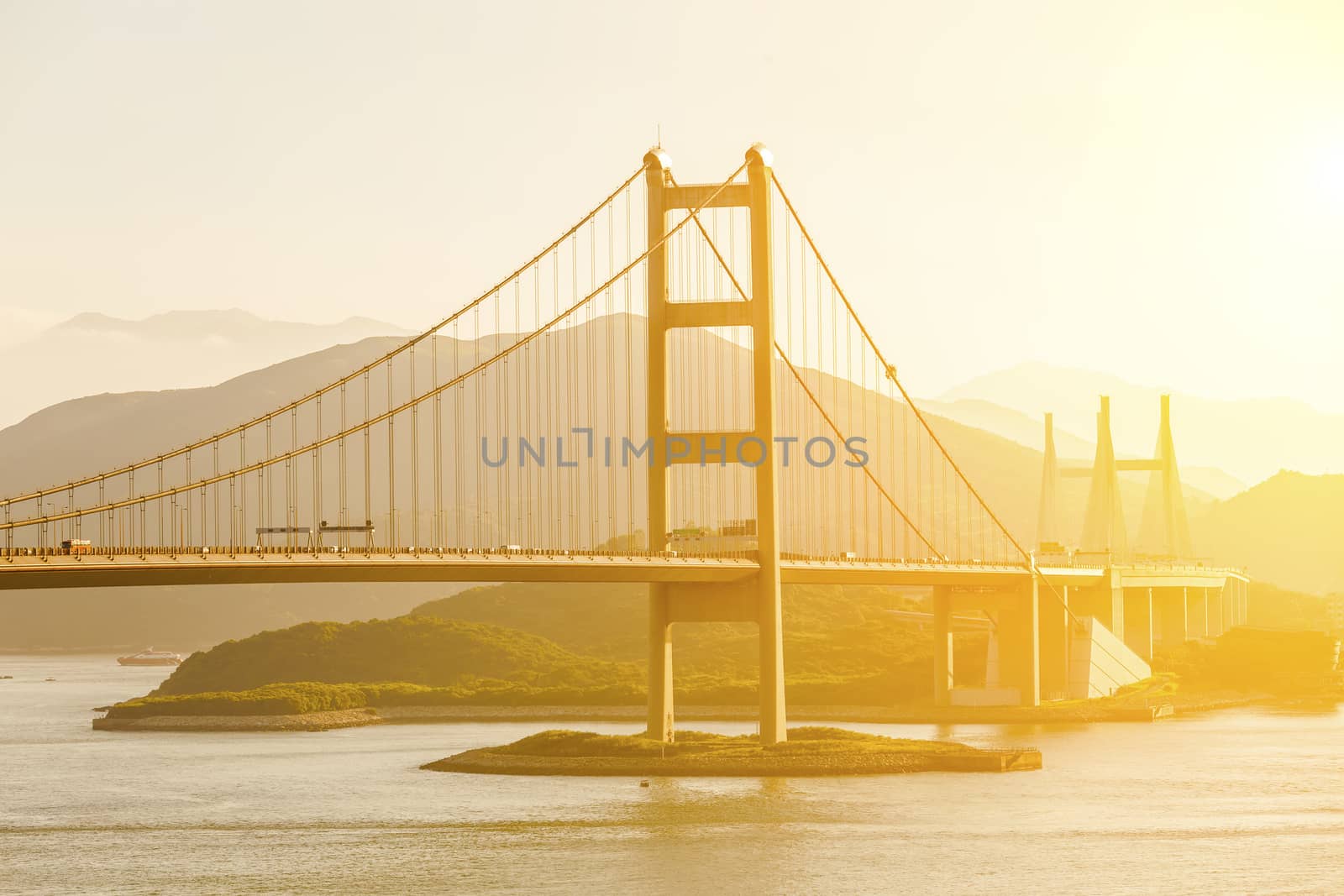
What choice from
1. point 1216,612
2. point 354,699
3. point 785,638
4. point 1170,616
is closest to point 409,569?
point 354,699

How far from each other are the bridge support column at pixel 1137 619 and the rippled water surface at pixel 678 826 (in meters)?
39.5

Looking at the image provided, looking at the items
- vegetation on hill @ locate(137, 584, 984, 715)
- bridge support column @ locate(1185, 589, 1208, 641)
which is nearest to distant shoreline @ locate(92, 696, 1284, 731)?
vegetation on hill @ locate(137, 584, 984, 715)

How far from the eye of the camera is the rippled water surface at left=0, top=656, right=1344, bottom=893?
46156mm

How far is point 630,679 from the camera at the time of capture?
4557 inches

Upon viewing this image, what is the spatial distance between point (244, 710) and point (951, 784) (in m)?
52.9

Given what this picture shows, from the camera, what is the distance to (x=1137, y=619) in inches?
4835

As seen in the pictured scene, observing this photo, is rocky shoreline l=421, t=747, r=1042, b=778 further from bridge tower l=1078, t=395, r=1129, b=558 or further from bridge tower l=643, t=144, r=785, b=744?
bridge tower l=1078, t=395, r=1129, b=558

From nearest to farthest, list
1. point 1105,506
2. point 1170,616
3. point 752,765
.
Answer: point 752,765 < point 1170,616 < point 1105,506

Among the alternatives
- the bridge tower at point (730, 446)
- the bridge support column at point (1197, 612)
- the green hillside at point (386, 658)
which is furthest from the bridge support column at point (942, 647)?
the bridge support column at point (1197, 612)

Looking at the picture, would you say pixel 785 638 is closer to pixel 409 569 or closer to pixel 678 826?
pixel 678 826

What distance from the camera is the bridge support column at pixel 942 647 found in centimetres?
9925

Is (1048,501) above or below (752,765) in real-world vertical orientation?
above

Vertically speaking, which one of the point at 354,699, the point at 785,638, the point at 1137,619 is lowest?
the point at 354,699

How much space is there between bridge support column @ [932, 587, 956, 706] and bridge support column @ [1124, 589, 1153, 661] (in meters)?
22.1
